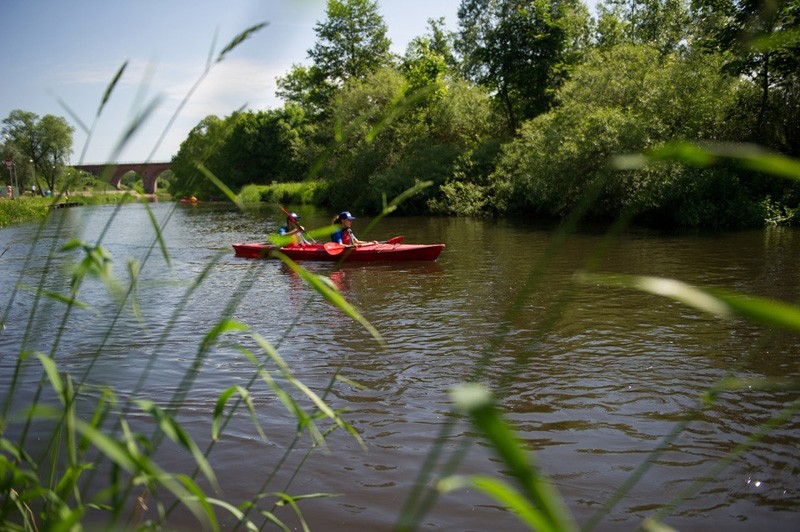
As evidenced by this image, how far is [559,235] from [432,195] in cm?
2720

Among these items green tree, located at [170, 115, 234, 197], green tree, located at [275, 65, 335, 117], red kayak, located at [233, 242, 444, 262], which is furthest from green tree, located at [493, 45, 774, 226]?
green tree, located at [275, 65, 335, 117]

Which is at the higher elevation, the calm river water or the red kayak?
the red kayak

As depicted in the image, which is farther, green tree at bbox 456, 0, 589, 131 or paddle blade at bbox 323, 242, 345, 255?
green tree at bbox 456, 0, 589, 131

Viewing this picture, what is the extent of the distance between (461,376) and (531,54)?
94.4 ft

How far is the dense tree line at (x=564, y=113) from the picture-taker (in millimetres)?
A: 18266

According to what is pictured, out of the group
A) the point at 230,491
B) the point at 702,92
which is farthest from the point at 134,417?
the point at 702,92

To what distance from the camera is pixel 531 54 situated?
3180cm

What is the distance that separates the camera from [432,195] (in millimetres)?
28109

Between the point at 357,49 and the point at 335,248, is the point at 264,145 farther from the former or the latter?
the point at 335,248

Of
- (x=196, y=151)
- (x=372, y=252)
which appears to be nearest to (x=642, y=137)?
(x=372, y=252)

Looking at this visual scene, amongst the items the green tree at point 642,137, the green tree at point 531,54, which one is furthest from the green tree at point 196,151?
the green tree at point 531,54

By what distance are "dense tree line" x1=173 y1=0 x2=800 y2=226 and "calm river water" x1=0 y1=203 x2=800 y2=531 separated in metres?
1.96

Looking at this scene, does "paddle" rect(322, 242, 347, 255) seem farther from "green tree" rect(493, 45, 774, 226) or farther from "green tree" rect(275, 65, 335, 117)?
"green tree" rect(275, 65, 335, 117)

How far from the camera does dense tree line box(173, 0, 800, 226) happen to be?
719 inches
